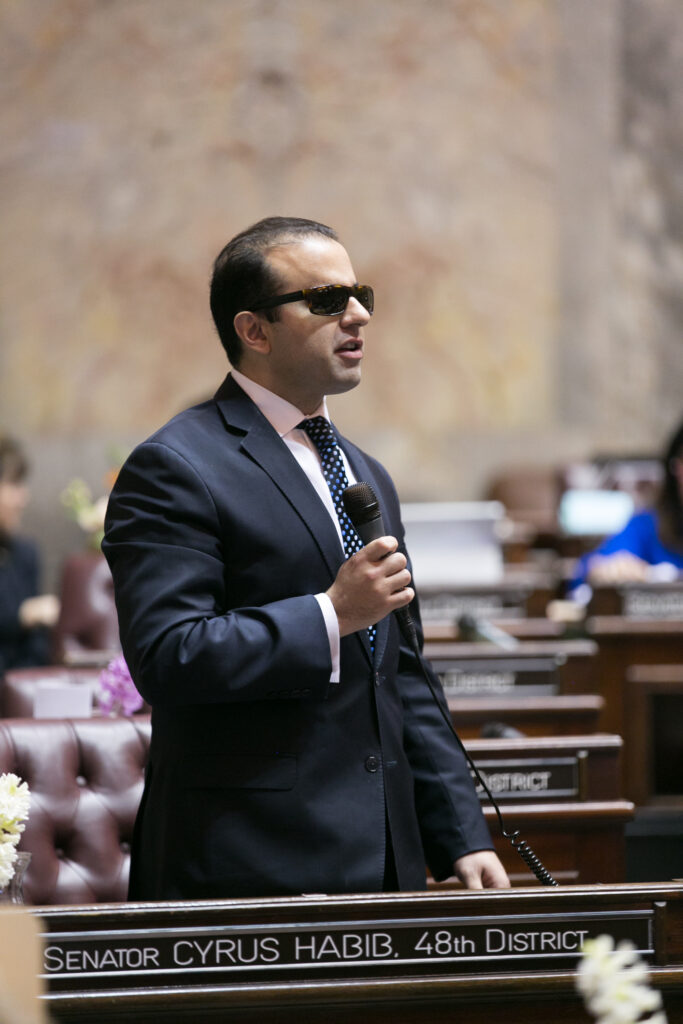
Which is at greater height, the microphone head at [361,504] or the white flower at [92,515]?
the white flower at [92,515]

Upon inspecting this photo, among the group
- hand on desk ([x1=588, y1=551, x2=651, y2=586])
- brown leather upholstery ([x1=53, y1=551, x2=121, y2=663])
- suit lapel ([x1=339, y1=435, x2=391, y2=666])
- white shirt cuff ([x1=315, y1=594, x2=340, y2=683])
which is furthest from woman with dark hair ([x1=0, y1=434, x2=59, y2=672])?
white shirt cuff ([x1=315, y1=594, x2=340, y2=683])

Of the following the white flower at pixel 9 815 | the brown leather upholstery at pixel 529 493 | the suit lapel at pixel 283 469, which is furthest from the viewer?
the brown leather upholstery at pixel 529 493

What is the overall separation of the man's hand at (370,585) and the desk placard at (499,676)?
2.05m

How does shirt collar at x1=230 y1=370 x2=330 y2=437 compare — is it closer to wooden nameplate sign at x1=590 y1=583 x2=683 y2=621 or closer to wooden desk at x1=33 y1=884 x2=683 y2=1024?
wooden desk at x1=33 y1=884 x2=683 y2=1024

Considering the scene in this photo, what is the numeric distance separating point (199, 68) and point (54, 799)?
837 centimetres

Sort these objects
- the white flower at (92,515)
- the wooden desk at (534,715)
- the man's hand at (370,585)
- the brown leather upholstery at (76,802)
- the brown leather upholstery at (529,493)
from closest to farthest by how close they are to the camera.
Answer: the man's hand at (370,585)
the brown leather upholstery at (76,802)
the wooden desk at (534,715)
the white flower at (92,515)
the brown leather upholstery at (529,493)

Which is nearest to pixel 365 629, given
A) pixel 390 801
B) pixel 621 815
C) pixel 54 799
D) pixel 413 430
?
pixel 390 801

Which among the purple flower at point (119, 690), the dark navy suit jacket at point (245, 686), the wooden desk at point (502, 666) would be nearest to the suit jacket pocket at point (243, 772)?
the dark navy suit jacket at point (245, 686)

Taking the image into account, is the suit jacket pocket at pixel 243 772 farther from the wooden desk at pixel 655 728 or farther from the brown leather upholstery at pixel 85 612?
the brown leather upholstery at pixel 85 612

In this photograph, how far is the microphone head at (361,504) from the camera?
1660 millimetres

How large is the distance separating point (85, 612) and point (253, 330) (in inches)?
126

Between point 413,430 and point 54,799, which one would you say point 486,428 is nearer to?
point 413,430

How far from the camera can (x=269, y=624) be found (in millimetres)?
1614

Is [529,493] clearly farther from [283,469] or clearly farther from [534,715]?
[283,469]
